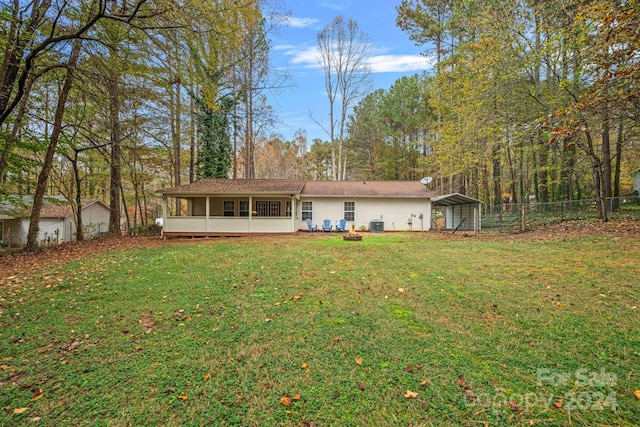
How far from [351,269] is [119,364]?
4.47 metres

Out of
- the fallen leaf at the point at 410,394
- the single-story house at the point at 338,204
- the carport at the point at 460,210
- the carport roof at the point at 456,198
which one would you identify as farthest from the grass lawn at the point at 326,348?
the single-story house at the point at 338,204

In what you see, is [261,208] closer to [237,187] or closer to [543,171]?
[237,187]

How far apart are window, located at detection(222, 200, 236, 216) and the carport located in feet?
39.3

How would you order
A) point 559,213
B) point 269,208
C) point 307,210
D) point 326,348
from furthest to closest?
1. point 307,210
2. point 269,208
3. point 559,213
4. point 326,348

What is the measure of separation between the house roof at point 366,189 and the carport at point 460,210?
49.9 inches

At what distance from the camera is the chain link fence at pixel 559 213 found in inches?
451

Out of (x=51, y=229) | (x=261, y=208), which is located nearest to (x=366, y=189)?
(x=261, y=208)

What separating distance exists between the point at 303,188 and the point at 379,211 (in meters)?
4.92

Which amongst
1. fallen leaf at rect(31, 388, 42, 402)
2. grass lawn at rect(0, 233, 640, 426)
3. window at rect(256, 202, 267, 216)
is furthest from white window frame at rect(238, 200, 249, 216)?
fallen leaf at rect(31, 388, 42, 402)

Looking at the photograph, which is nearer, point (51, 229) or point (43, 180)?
point (43, 180)

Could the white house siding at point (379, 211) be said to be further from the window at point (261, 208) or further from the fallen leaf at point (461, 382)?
the fallen leaf at point (461, 382)

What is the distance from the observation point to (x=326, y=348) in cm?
302

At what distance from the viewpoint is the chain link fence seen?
11.5m

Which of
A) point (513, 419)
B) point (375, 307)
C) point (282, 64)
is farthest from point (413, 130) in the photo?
point (513, 419)
